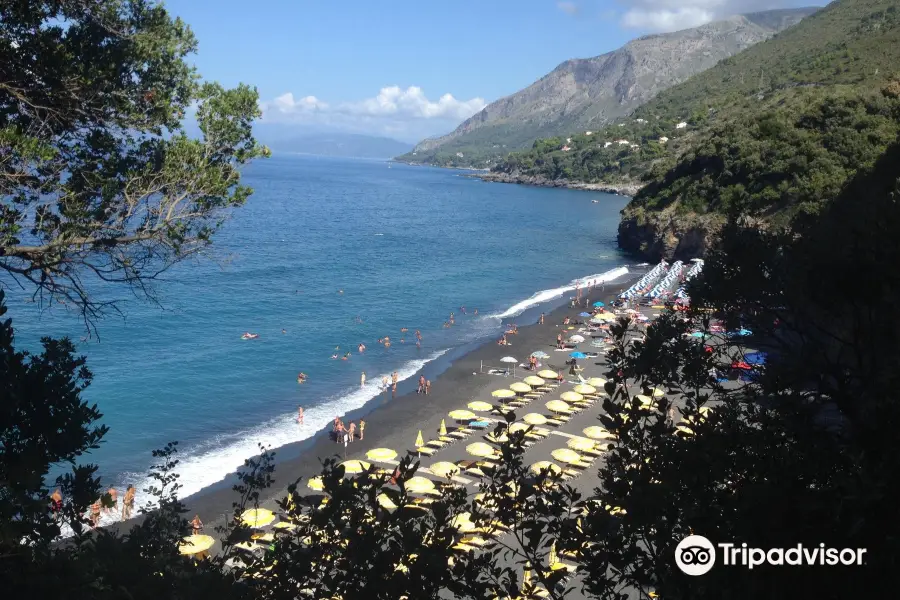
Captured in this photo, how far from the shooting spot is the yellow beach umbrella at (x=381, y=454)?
768 inches

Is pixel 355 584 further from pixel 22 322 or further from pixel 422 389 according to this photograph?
pixel 22 322

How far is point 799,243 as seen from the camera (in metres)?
5.49

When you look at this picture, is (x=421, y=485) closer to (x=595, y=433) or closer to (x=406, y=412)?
(x=595, y=433)

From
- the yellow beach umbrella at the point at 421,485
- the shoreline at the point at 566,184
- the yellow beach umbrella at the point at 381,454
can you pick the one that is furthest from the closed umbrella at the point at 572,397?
the shoreline at the point at 566,184

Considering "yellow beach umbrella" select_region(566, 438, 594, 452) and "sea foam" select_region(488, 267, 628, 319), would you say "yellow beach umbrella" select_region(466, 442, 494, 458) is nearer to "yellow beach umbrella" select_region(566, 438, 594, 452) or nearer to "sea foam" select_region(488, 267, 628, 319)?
"yellow beach umbrella" select_region(566, 438, 594, 452)

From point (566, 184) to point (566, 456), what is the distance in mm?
136188

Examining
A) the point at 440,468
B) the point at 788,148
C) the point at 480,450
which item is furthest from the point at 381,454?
the point at 788,148

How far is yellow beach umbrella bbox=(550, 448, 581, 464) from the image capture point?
18859mm

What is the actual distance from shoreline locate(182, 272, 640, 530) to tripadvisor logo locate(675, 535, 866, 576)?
10368 millimetres

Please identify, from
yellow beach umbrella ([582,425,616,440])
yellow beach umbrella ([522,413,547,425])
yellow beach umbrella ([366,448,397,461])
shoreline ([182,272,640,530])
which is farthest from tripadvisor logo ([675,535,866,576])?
yellow beach umbrella ([522,413,547,425])

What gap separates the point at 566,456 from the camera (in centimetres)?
1906

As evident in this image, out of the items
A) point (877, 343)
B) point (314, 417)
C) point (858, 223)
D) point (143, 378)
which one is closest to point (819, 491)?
point (877, 343)

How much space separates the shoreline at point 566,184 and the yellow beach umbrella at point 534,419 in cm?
9444

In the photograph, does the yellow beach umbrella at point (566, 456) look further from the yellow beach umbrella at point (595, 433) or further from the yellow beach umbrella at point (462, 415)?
the yellow beach umbrella at point (462, 415)
